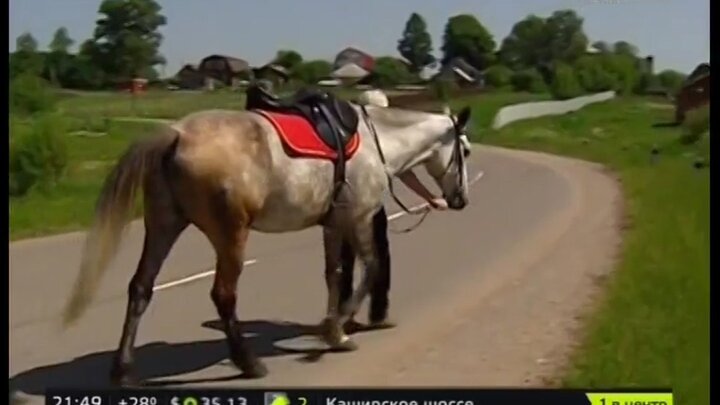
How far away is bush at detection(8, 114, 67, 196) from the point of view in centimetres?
325

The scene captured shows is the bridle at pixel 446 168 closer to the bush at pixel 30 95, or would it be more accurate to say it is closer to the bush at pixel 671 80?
the bush at pixel 671 80

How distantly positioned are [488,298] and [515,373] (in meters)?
0.27

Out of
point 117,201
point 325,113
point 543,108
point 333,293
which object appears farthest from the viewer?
point 543,108

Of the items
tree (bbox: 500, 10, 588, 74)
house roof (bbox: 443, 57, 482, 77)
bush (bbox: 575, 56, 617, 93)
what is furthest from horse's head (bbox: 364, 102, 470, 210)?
bush (bbox: 575, 56, 617, 93)

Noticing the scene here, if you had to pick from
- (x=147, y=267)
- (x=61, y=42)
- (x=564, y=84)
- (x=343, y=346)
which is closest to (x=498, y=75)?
(x=564, y=84)

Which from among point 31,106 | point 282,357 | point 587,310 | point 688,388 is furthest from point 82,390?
point 688,388

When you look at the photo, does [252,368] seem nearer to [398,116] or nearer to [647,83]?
[398,116]

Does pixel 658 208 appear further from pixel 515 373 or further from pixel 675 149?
pixel 515 373

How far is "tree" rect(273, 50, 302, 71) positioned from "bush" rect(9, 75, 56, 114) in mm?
649

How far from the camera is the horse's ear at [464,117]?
11.0 feet

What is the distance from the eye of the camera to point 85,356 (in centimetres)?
325

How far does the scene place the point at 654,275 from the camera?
3252mm

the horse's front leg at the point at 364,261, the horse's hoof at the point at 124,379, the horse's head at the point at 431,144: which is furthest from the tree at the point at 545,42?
the horse's hoof at the point at 124,379

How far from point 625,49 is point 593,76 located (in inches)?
5.6
